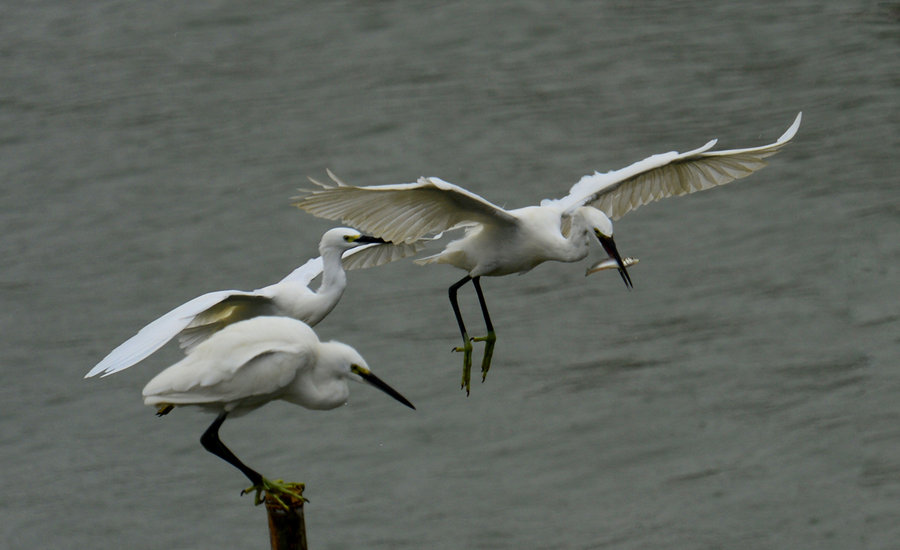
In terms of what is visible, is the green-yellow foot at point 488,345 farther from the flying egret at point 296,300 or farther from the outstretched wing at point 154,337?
the outstretched wing at point 154,337

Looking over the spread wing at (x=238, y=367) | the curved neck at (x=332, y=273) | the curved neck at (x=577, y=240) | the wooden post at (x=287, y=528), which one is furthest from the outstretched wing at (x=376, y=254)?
the wooden post at (x=287, y=528)

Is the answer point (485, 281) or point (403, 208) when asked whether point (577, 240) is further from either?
point (485, 281)

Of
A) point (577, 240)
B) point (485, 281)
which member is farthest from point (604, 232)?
point (485, 281)

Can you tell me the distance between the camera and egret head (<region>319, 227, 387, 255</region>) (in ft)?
24.4

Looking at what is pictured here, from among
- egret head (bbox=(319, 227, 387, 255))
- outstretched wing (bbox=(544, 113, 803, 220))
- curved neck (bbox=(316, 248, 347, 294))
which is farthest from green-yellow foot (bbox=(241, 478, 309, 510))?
outstretched wing (bbox=(544, 113, 803, 220))

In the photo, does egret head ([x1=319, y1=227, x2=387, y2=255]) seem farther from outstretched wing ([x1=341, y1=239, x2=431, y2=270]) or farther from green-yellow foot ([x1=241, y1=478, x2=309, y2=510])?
green-yellow foot ([x1=241, y1=478, x2=309, y2=510])

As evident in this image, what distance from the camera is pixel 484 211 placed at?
736 cm

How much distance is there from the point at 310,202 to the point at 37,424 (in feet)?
19.6

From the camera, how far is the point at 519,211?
305 inches

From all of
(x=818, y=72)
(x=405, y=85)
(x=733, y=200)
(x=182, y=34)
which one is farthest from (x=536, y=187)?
(x=182, y=34)

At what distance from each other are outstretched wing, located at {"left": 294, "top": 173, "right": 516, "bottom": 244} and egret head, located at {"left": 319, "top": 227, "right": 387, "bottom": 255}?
1.09 feet

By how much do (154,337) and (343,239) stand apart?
130 centimetres

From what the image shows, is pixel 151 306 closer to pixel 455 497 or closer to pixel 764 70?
pixel 455 497

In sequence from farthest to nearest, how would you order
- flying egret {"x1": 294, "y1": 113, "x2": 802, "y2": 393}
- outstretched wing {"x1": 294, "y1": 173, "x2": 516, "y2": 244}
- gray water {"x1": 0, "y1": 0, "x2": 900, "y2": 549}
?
gray water {"x1": 0, "y1": 0, "x2": 900, "y2": 549}
flying egret {"x1": 294, "y1": 113, "x2": 802, "y2": 393}
outstretched wing {"x1": 294, "y1": 173, "x2": 516, "y2": 244}
